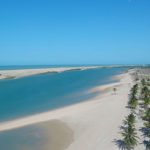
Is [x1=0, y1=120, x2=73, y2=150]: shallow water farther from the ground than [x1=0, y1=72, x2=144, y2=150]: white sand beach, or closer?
closer

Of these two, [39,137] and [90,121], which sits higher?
[90,121]

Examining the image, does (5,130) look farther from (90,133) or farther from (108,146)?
(108,146)

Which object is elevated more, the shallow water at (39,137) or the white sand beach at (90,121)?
the white sand beach at (90,121)

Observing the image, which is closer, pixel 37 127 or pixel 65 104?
pixel 37 127

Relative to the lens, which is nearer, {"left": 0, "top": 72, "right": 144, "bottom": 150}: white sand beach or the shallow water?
the shallow water

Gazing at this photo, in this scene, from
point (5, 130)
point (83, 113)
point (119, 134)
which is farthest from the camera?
point (83, 113)

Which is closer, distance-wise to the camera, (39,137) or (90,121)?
(39,137)

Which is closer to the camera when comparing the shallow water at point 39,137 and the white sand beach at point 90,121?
the shallow water at point 39,137

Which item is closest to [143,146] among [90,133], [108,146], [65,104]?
[108,146]
